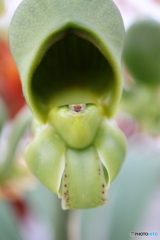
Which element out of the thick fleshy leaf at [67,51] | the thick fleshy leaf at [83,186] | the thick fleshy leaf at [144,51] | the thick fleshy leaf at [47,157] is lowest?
the thick fleshy leaf at [83,186]

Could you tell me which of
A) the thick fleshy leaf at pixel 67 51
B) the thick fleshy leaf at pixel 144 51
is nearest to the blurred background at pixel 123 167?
the thick fleshy leaf at pixel 144 51

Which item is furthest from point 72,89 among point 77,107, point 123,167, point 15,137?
point 123,167

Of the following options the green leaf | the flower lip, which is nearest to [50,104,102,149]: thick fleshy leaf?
the flower lip

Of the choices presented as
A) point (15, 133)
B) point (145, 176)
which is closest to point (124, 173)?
point (145, 176)

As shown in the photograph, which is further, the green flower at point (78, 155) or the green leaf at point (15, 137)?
the green leaf at point (15, 137)

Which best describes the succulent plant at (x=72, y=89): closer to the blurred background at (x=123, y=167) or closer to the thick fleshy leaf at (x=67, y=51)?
the thick fleshy leaf at (x=67, y=51)

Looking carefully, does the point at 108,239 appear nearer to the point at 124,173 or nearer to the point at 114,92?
the point at 124,173

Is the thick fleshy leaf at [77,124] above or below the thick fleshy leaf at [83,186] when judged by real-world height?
above

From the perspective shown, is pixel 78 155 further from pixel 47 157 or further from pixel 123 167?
pixel 123 167
